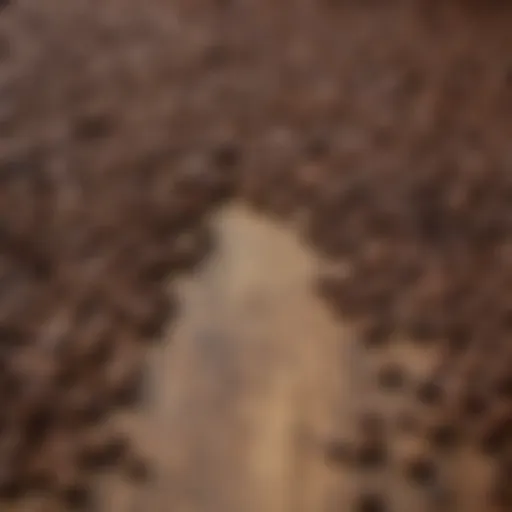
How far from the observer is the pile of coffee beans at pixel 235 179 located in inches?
39.1

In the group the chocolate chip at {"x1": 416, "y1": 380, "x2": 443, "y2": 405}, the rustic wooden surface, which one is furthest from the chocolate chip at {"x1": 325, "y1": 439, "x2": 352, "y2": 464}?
the chocolate chip at {"x1": 416, "y1": 380, "x2": 443, "y2": 405}

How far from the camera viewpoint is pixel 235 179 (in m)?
1.24

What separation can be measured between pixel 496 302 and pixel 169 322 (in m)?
0.40

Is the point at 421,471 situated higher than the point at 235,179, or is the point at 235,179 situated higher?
the point at 235,179

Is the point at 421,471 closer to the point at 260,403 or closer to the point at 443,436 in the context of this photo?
the point at 443,436

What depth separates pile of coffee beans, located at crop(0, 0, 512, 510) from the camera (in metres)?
0.99

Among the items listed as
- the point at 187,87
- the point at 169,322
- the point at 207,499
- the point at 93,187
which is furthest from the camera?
the point at 187,87

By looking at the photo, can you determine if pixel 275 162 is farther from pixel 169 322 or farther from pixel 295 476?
pixel 295 476

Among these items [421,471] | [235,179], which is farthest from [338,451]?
[235,179]

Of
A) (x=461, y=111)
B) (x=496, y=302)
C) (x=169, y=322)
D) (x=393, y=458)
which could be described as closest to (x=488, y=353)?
(x=496, y=302)

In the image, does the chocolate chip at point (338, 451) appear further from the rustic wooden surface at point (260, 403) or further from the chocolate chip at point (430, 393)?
the chocolate chip at point (430, 393)

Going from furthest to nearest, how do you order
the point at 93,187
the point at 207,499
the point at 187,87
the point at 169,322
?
the point at 187,87, the point at 93,187, the point at 169,322, the point at 207,499

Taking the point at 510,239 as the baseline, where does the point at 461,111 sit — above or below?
above

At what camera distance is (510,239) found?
1204mm
